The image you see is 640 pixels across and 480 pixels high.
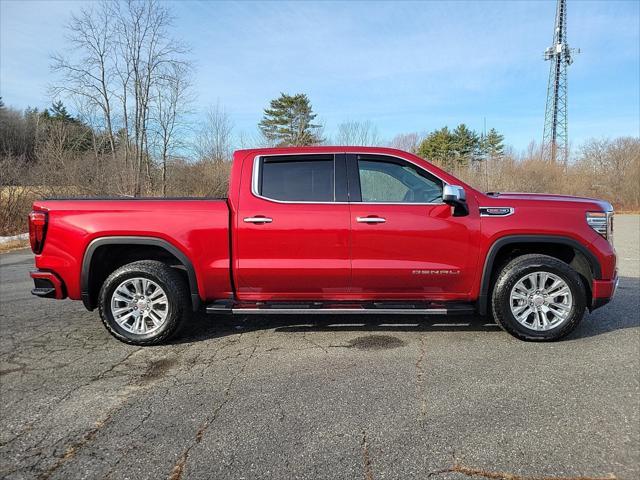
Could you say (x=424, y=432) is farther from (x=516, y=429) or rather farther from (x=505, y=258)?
(x=505, y=258)

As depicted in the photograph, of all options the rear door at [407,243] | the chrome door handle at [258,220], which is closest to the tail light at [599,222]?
the rear door at [407,243]

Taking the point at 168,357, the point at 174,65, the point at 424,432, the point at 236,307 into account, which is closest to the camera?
Answer: the point at 424,432

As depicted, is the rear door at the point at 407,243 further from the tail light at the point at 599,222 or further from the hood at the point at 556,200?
the tail light at the point at 599,222

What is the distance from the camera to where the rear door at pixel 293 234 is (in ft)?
13.7

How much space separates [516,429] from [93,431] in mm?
2698

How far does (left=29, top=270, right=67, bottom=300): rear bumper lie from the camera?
4.29m

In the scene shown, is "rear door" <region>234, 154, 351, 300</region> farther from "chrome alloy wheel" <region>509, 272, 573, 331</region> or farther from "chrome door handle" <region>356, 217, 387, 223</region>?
"chrome alloy wheel" <region>509, 272, 573, 331</region>

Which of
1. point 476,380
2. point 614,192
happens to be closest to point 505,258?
point 476,380

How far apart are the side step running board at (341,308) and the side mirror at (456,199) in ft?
3.05

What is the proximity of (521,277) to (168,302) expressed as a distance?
349 cm

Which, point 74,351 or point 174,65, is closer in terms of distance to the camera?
point 74,351

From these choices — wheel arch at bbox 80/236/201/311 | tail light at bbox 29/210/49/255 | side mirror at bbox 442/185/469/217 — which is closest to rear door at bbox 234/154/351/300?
wheel arch at bbox 80/236/201/311

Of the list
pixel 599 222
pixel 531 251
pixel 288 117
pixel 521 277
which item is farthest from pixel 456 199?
pixel 288 117

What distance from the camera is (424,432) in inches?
105
